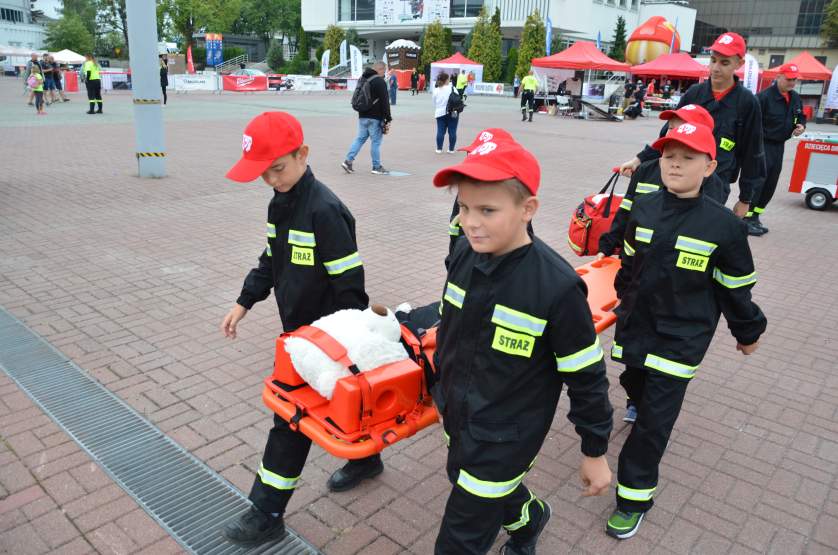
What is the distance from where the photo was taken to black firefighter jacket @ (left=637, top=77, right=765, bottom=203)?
15.1 feet

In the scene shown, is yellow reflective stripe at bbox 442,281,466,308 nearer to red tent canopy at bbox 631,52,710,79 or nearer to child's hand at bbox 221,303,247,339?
child's hand at bbox 221,303,247,339

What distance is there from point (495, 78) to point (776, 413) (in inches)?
1856

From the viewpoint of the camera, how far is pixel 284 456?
8.71ft

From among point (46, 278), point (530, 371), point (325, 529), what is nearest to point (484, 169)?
point (530, 371)

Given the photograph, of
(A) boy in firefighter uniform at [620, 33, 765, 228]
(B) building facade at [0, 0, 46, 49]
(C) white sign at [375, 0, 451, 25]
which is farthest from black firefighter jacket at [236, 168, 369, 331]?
(B) building facade at [0, 0, 46, 49]

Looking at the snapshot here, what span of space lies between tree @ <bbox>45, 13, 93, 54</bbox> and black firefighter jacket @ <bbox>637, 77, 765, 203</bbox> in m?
79.5

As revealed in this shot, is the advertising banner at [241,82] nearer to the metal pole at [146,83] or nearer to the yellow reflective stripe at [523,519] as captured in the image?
the metal pole at [146,83]

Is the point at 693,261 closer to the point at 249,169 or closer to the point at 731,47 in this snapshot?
the point at 249,169

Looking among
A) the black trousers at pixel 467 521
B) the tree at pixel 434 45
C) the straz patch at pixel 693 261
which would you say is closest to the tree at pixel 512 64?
the tree at pixel 434 45

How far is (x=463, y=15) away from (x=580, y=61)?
32.8 metres

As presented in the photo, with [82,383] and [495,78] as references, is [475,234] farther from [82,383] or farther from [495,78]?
[495,78]

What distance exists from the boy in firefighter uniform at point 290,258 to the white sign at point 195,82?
1395 inches

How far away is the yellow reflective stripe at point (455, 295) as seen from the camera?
2.19 m

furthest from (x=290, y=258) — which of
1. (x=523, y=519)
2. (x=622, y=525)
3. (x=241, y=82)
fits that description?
(x=241, y=82)
